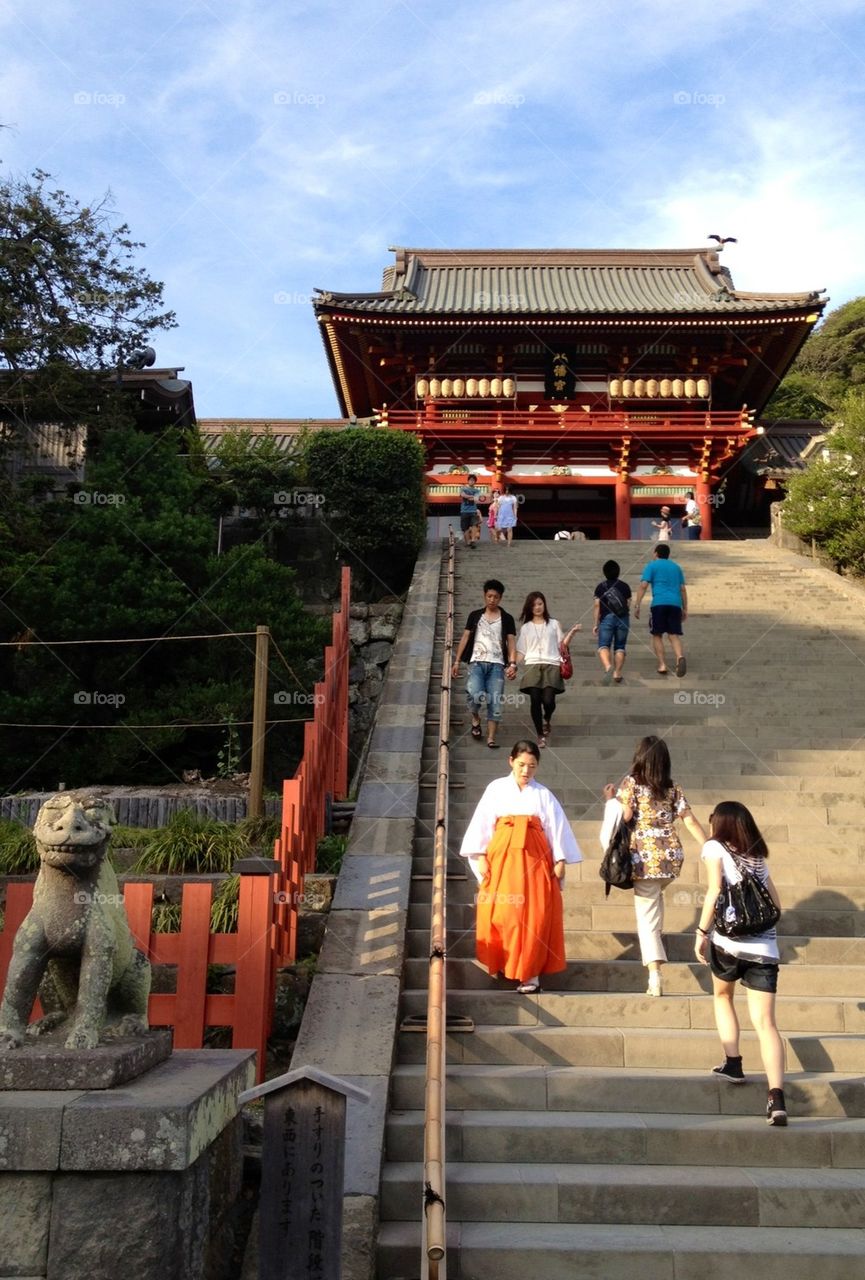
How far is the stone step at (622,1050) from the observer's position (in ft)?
17.0

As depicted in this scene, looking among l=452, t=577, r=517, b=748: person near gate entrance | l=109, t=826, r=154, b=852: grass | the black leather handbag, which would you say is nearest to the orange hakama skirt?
the black leather handbag

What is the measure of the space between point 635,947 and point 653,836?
2.62 feet

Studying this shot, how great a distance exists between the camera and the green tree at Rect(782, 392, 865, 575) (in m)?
16.2

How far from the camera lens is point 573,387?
79.2 ft

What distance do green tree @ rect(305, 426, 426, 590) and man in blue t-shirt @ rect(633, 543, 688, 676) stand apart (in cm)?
578

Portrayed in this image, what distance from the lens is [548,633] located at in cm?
939

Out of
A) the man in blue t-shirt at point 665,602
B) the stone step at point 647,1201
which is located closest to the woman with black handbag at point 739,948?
the stone step at point 647,1201

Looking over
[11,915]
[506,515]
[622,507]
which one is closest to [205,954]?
[11,915]

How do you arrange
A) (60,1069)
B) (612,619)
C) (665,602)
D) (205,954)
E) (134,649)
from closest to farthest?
(60,1069) < (205,954) < (612,619) < (665,602) < (134,649)

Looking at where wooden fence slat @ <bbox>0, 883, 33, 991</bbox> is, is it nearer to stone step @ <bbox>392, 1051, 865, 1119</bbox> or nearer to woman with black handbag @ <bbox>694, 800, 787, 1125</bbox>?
stone step @ <bbox>392, 1051, 865, 1119</bbox>

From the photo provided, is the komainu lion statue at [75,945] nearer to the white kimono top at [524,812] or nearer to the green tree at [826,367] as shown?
the white kimono top at [524,812]

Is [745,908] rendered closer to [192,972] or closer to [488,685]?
[192,972]

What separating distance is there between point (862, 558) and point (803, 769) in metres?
7.98

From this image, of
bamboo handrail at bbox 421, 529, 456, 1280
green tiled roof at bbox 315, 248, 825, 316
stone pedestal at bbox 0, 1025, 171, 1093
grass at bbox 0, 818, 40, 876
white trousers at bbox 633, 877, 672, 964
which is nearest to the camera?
bamboo handrail at bbox 421, 529, 456, 1280
